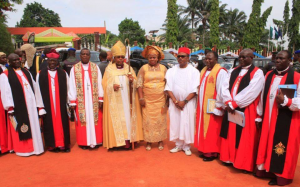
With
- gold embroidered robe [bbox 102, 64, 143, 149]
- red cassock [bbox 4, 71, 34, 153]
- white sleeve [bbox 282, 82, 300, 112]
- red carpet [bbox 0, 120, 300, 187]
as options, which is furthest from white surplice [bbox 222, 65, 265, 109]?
red cassock [bbox 4, 71, 34, 153]

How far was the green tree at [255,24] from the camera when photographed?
29.9 metres

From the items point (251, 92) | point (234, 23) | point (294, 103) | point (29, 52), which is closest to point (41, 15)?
point (234, 23)

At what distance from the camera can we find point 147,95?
484 centimetres

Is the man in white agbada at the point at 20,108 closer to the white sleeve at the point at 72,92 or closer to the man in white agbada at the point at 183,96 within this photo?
the white sleeve at the point at 72,92

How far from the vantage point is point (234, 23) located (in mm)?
43594

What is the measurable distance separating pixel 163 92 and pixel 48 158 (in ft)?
8.27

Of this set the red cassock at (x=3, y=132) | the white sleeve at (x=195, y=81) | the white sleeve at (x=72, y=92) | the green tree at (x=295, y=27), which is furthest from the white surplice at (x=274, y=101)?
the green tree at (x=295, y=27)

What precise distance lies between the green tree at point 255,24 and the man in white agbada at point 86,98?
2945 cm

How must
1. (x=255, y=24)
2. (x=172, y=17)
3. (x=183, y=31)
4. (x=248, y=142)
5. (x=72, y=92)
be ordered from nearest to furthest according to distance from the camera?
(x=248, y=142), (x=72, y=92), (x=255, y=24), (x=172, y=17), (x=183, y=31)

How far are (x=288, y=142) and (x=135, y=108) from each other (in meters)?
2.71

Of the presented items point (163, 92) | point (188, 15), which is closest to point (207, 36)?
point (188, 15)

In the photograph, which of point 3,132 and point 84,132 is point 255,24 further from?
point 3,132

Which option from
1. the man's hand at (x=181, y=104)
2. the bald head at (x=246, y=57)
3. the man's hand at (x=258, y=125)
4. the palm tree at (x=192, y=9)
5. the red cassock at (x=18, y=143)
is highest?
the palm tree at (x=192, y=9)

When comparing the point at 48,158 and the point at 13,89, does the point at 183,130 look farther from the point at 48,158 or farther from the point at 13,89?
the point at 13,89
